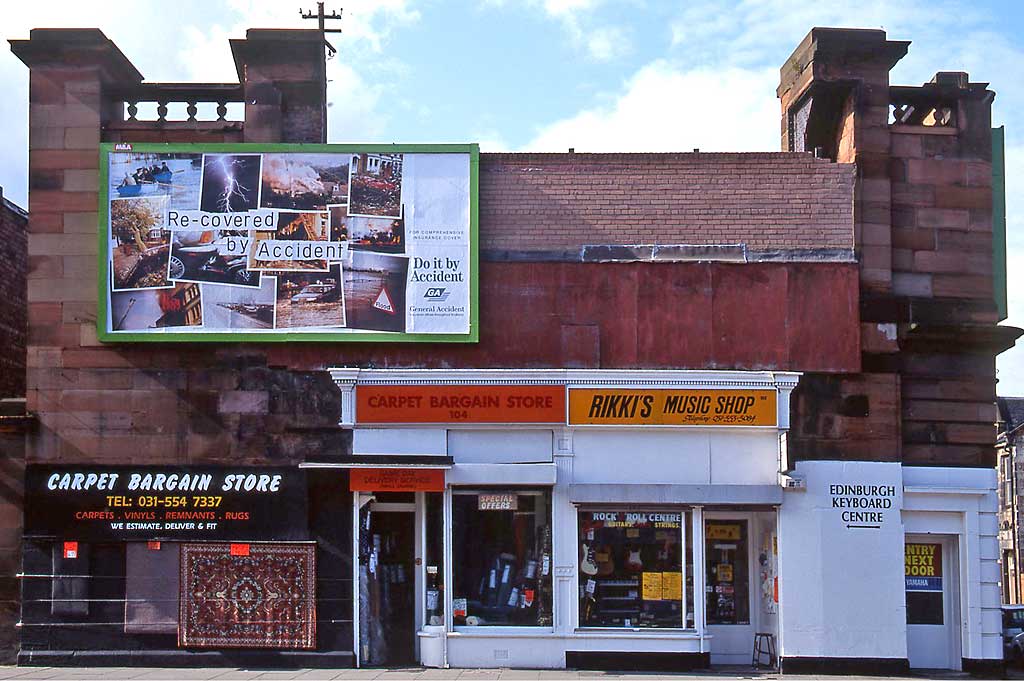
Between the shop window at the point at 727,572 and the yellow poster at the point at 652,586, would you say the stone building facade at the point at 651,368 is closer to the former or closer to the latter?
the shop window at the point at 727,572

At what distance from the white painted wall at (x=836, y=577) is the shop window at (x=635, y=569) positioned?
4.87ft

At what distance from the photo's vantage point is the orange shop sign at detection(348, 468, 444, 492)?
17828mm

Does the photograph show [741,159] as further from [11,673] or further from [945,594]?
[11,673]

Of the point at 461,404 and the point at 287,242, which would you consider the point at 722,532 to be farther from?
the point at 287,242

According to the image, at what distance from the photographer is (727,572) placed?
18.6 meters

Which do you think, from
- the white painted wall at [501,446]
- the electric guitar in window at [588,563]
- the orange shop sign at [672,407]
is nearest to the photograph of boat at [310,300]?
the white painted wall at [501,446]

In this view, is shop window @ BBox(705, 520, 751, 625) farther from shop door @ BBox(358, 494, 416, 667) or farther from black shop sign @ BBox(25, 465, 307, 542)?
black shop sign @ BBox(25, 465, 307, 542)

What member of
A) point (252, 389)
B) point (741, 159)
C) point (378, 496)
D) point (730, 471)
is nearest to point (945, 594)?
point (730, 471)

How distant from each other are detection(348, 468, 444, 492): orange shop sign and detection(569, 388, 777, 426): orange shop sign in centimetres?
224

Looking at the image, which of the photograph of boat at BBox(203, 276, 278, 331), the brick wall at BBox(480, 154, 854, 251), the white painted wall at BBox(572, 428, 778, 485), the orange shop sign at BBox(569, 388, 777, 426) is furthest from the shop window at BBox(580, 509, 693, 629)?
the photograph of boat at BBox(203, 276, 278, 331)

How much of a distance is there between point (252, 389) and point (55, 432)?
2.99 meters

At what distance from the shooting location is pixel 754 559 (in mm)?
18750

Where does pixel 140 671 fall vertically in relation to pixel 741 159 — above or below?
below

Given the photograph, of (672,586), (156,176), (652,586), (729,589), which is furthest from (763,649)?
(156,176)
